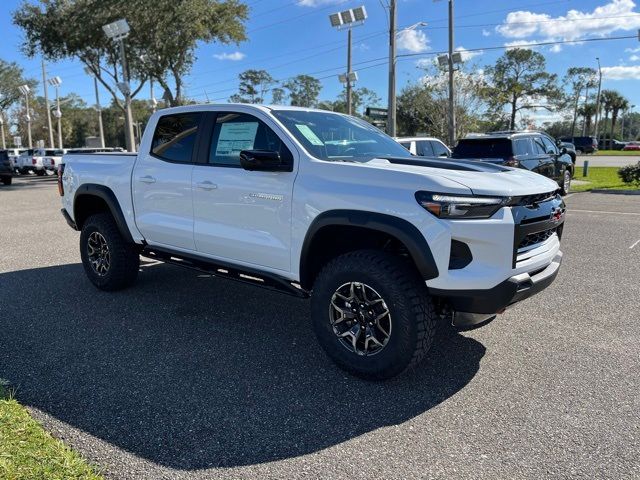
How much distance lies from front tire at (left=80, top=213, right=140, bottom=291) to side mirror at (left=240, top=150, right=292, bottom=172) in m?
2.35

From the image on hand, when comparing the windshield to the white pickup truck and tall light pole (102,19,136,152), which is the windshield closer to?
the white pickup truck

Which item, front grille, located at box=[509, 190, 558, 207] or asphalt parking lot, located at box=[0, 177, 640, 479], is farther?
front grille, located at box=[509, 190, 558, 207]

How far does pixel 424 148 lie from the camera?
1367 cm

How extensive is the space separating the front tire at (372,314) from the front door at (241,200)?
50 centimetres

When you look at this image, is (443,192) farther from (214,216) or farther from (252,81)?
(252,81)

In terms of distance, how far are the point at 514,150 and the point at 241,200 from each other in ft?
31.5

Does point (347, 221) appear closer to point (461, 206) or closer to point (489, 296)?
point (461, 206)

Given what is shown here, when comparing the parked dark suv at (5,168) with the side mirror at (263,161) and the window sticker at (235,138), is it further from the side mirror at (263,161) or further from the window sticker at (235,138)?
the side mirror at (263,161)

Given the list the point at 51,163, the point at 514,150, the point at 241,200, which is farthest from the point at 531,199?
the point at 51,163

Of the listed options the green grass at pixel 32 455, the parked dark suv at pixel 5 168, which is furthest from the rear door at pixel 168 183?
the parked dark suv at pixel 5 168

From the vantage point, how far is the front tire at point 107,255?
5531 millimetres

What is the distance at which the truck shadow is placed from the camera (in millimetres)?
2953

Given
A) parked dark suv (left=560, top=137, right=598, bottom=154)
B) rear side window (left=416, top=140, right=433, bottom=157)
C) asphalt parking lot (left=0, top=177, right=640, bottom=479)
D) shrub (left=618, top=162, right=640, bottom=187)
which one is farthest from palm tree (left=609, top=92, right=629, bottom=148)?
asphalt parking lot (left=0, top=177, right=640, bottom=479)

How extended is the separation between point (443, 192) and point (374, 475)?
165 centimetres
